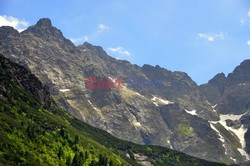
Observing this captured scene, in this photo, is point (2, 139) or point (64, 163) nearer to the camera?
point (2, 139)

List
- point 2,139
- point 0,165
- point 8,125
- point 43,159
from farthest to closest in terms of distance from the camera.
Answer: point 8,125
point 43,159
point 2,139
point 0,165

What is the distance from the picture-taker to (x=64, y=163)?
19250 centimetres

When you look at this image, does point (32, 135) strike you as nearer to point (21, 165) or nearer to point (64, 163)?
point (64, 163)

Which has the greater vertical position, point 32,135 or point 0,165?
point 32,135

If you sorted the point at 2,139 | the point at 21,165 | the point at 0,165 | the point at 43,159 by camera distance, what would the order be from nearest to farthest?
the point at 0,165 → the point at 21,165 → the point at 2,139 → the point at 43,159

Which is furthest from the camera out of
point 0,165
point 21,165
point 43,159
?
point 43,159

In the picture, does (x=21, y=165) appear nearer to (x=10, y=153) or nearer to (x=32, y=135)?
(x=10, y=153)

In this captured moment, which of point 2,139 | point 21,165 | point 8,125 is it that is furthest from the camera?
point 8,125

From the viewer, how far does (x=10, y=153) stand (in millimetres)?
150625

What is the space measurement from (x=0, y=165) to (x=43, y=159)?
1780 inches

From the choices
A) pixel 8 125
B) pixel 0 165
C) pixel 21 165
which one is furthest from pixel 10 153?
pixel 8 125

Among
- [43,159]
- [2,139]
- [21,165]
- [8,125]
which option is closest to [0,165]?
[21,165]

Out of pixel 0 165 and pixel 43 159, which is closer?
pixel 0 165

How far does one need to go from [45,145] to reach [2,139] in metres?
41.3
